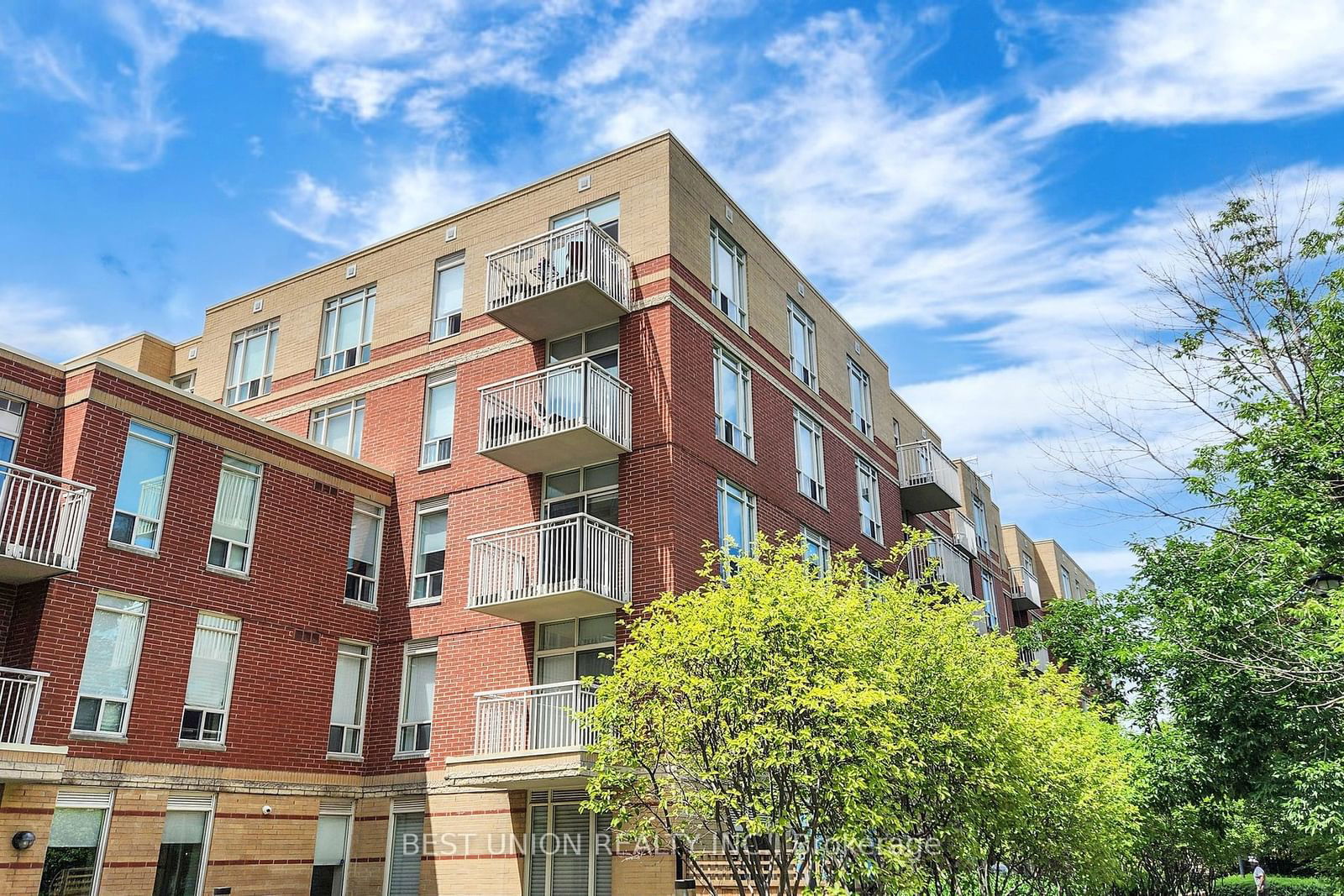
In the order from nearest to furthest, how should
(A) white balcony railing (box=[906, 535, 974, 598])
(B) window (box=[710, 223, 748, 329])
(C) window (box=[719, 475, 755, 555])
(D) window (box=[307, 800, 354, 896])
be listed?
Result: (D) window (box=[307, 800, 354, 896]) → (C) window (box=[719, 475, 755, 555]) → (B) window (box=[710, 223, 748, 329]) → (A) white balcony railing (box=[906, 535, 974, 598])

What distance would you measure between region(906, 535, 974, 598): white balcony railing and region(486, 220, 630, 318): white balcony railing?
12898mm

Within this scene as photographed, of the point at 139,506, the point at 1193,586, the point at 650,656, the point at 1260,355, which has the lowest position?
the point at 650,656

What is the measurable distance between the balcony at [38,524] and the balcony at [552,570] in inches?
244

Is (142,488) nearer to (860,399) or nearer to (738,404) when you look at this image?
(738,404)

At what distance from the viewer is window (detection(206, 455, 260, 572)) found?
17562 mm

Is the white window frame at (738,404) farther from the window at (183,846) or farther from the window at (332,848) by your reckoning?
the window at (183,846)

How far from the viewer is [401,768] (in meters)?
18.7

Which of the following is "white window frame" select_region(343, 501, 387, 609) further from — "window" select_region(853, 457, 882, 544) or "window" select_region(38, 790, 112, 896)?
"window" select_region(853, 457, 882, 544)

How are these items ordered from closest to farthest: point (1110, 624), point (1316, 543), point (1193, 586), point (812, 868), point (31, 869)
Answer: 1. point (812, 868)
2. point (31, 869)
3. point (1316, 543)
4. point (1193, 586)
5. point (1110, 624)

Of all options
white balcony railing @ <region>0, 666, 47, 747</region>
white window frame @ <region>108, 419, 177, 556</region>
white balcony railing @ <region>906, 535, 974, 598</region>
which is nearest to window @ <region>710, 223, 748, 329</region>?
white balcony railing @ <region>906, 535, 974, 598</region>

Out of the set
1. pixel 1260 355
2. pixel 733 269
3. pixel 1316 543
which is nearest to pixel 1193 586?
pixel 1316 543

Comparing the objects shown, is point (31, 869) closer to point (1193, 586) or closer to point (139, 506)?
point (139, 506)

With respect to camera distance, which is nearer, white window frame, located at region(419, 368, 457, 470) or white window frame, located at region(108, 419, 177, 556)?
white window frame, located at region(108, 419, 177, 556)

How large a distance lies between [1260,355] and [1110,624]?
12.2 metres
